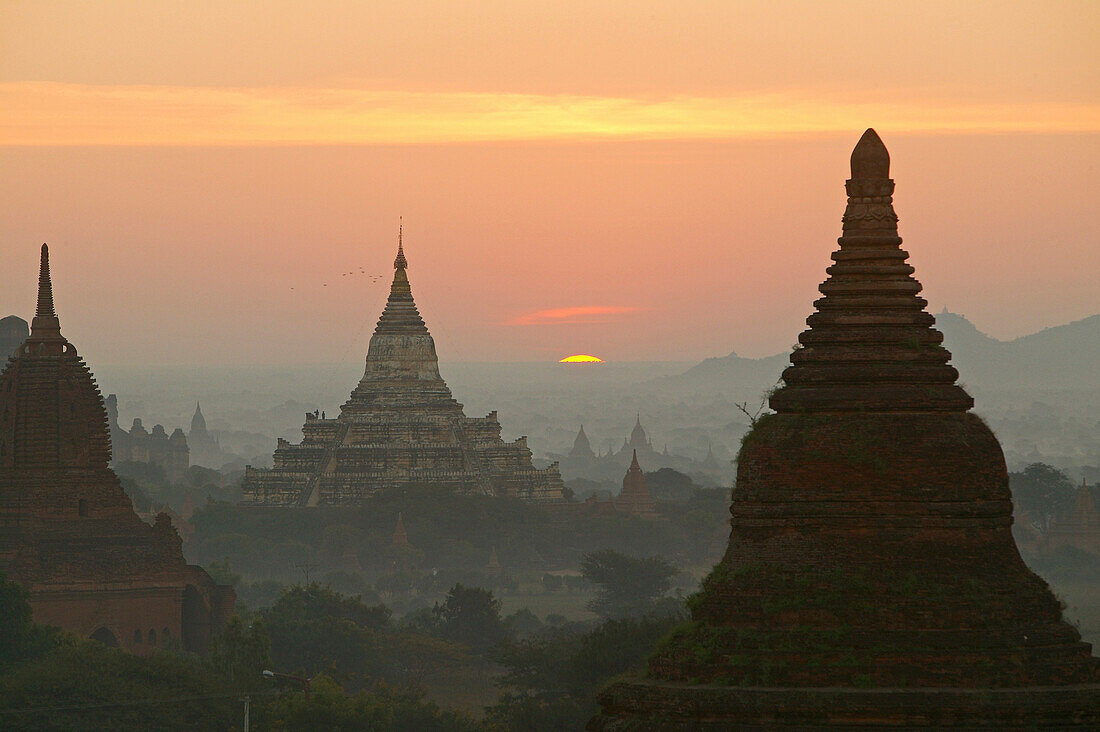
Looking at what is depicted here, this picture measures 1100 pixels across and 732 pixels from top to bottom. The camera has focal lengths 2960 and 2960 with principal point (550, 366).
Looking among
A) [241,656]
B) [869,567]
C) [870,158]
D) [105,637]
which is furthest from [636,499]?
[869,567]

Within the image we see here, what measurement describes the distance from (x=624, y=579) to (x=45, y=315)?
38631mm

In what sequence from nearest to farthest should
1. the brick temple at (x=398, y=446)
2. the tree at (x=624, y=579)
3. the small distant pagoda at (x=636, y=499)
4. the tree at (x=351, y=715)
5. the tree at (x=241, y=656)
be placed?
the tree at (x=351, y=715) → the tree at (x=241, y=656) → the tree at (x=624, y=579) → the brick temple at (x=398, y=446) → the small distant pagoda at (x=636, y=499)

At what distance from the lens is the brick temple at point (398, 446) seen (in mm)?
148750

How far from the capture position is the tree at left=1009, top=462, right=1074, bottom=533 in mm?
146750

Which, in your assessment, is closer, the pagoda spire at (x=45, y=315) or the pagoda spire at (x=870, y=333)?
the pagoda spire at (x=870, y=333)

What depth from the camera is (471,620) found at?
87.9 meters

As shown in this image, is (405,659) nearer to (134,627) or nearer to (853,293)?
(134,627)

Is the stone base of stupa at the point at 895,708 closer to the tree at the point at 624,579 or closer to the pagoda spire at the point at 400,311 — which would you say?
the tree at the point at 624,579

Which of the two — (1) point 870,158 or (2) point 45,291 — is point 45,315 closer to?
(2) point 45,291

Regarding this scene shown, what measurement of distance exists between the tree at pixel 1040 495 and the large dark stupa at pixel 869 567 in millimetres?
115663

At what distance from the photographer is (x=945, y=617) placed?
94.7 feet

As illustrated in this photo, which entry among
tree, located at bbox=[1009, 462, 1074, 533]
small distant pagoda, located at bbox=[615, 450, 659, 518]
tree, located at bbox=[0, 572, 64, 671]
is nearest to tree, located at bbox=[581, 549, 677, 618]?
small distant pagoda, located at bbox=[615, 450, 659, 518]

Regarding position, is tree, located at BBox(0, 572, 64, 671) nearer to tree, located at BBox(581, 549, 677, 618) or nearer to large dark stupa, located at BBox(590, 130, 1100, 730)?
large dark stupa, located at BBox(590, 130, 1100, 730)

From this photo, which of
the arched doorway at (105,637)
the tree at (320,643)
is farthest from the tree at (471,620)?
the arched doorway at (105,637)
